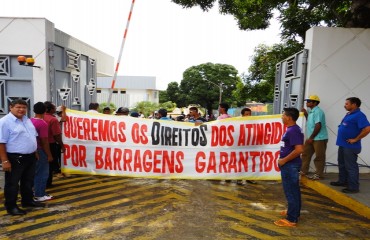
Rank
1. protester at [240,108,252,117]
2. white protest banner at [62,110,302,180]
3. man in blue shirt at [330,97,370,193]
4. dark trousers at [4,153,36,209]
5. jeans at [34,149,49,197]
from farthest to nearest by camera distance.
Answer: protester at [240,108,252,117]
white protest banner at [62,110,302,180]
man in blue shirt at [330,97,370,193]
jeans at [34,149,49,197]
dark trousers at [4,153,36,209]

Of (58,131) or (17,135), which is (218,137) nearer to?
(58,131)

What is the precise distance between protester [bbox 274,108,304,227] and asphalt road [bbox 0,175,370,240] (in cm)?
24

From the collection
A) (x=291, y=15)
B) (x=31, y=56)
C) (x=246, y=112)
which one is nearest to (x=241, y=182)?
(x=246, y=112)

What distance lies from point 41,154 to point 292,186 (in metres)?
3.84

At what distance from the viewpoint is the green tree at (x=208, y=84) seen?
176 feet

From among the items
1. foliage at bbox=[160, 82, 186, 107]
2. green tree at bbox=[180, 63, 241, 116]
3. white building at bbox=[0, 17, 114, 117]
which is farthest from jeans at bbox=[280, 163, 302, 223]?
foliage at bbox=[160, 82, 186, 107]

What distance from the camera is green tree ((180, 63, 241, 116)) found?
5372 cm

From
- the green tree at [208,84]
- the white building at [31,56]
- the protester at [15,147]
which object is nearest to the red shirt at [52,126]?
the protester at [15,147]

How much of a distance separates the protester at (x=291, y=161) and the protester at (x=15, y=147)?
350 centimetres

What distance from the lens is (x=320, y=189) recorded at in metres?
5.99

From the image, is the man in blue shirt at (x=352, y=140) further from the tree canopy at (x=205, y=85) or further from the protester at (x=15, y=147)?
the tree canopy at (x=205, y=85)

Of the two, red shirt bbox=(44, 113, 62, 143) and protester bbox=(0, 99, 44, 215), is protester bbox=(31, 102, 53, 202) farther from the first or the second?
red shirt bbox=(44, 113, 62, 143)

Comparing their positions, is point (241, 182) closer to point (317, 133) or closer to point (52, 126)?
point (317, 133)

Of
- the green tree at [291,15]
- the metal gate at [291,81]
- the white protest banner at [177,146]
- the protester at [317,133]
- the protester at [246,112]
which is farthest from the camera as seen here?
the green tree at [291,15]
